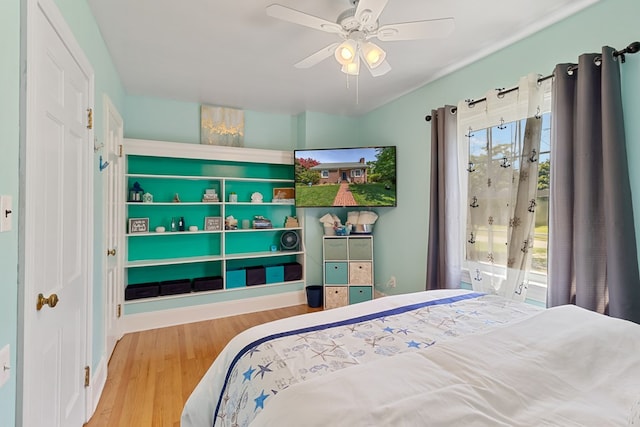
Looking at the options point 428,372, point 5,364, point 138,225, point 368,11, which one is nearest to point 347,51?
point 368,11

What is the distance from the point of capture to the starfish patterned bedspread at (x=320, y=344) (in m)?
1.02

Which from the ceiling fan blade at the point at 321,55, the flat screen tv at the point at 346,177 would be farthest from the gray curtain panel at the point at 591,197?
the flat screen tv at the point at 346,177

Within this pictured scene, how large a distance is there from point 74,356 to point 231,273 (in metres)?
1.94

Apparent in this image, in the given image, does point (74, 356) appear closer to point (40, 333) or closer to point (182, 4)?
point (40, 333)

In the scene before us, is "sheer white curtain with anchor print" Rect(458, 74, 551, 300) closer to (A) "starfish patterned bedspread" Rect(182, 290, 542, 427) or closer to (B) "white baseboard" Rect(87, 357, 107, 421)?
(A) "starfish patterned bedspread" Rect(182, 290, 542, 427)

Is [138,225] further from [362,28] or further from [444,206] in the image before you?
[444,206]

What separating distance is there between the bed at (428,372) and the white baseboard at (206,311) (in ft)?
6.79

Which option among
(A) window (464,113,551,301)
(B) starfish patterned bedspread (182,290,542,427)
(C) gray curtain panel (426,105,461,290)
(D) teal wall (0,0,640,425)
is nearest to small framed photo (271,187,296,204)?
(D) teal wall (0,0,640,425)

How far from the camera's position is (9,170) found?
92 cm

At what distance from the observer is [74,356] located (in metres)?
1.58

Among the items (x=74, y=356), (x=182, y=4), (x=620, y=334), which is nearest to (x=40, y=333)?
(x=74, y=356)

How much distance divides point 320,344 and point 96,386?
5.90ft

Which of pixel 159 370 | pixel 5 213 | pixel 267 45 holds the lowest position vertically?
pixel 159 370

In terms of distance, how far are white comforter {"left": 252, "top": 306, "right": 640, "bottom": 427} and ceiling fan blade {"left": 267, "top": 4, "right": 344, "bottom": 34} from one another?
1.65 metres
